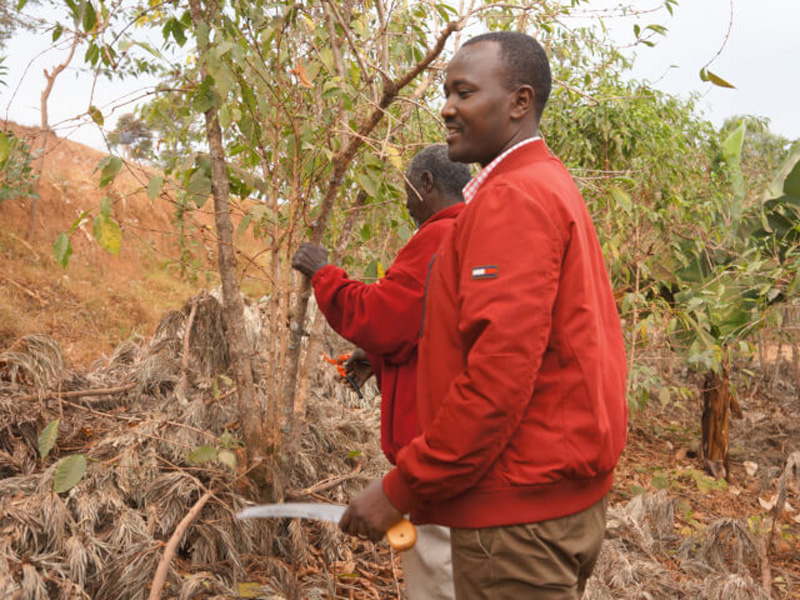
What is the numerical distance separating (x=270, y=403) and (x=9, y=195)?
7.43 metres

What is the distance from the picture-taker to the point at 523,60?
4.87ft

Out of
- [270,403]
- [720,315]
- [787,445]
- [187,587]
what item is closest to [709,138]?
[720,315]

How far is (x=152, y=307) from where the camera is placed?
10086 mm

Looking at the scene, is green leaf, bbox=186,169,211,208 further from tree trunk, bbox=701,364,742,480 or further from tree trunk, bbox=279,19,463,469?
tree trunk, bbox=701,364,742,480

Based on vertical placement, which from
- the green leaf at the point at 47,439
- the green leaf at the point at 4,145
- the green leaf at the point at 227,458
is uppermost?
the green leaf at the point at 4,145

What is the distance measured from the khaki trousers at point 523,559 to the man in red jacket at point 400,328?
49 cm

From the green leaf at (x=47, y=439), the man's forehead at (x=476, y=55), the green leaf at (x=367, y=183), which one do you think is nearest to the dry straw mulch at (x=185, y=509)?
the green leaf at (x=47, y=439)

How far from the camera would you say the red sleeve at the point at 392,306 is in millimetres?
1921

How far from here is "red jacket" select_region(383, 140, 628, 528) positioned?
4.15ft

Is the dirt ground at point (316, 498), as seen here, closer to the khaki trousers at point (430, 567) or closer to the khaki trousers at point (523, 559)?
the khaki trousers at point (430, 567)

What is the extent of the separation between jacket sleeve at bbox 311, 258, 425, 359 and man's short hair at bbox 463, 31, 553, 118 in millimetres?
632

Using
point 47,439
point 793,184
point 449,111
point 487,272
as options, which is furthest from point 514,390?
point 793,184

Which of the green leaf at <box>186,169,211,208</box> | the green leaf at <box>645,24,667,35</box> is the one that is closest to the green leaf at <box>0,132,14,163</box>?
the green leaf at <box>186,169,211,208</box>

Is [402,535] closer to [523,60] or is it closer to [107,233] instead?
[523,60]
